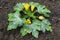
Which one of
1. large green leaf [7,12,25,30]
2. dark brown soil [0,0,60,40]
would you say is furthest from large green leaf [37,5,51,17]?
large green leaf [7,12,25,30]

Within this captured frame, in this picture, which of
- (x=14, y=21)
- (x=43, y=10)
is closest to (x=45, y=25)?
(x=43, y=10)

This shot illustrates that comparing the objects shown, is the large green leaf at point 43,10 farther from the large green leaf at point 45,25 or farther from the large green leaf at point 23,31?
the large green leaf at point 23,31

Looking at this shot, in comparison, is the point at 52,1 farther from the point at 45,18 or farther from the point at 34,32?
the point at 34,32

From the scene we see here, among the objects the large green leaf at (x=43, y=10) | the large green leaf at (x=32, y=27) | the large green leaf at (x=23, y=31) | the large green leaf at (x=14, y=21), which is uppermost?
the large green leaf at (x=43, y=10)

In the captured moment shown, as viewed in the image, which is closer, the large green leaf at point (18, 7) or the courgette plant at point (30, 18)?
the courgette plant at point (30, 18)

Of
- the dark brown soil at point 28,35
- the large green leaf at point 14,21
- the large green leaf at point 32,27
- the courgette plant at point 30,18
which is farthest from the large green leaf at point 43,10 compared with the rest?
the large green leaf at point 14,21

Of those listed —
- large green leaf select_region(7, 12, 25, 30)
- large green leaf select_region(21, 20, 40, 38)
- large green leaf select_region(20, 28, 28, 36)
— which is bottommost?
→ large green leaf select_region(20, 28, 28, 36)

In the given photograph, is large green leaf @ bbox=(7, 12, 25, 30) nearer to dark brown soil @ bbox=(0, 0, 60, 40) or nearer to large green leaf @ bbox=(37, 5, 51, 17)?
dark brown soil @ bbox=(0, 0, 60, 40)
